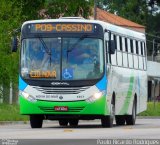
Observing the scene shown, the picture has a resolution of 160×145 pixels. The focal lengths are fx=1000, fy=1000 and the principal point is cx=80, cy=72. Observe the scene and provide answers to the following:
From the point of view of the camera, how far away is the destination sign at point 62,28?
3091 cm

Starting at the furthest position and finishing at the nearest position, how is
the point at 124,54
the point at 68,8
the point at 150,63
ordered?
the point at 150,63
the point at 68,8
the point at 124,54

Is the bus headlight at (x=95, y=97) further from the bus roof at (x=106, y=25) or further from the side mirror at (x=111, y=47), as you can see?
the bus roof at (x=106, y=25)

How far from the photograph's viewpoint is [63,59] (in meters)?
30.4

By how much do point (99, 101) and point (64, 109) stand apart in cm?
116

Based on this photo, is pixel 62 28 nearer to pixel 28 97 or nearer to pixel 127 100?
pixel 28 97

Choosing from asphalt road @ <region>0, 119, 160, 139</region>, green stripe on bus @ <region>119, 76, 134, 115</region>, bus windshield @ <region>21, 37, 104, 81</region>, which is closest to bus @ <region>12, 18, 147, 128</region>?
bus windshield @ <region>21, 37, 104, 81</region>

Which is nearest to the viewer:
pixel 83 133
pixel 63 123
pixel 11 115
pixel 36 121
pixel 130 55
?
pixel 83 133

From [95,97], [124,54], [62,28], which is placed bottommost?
[95,97]

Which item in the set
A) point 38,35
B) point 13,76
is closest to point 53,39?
point 38,35

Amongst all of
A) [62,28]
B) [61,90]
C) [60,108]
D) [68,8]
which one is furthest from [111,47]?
[68,8]

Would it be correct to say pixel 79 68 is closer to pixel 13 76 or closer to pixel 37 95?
pixel 37 95

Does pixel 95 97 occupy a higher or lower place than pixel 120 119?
higher

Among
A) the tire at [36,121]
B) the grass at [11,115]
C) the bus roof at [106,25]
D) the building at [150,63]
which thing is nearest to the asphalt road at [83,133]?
the tire at [36,121]

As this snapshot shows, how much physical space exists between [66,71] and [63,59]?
0.40 meters
